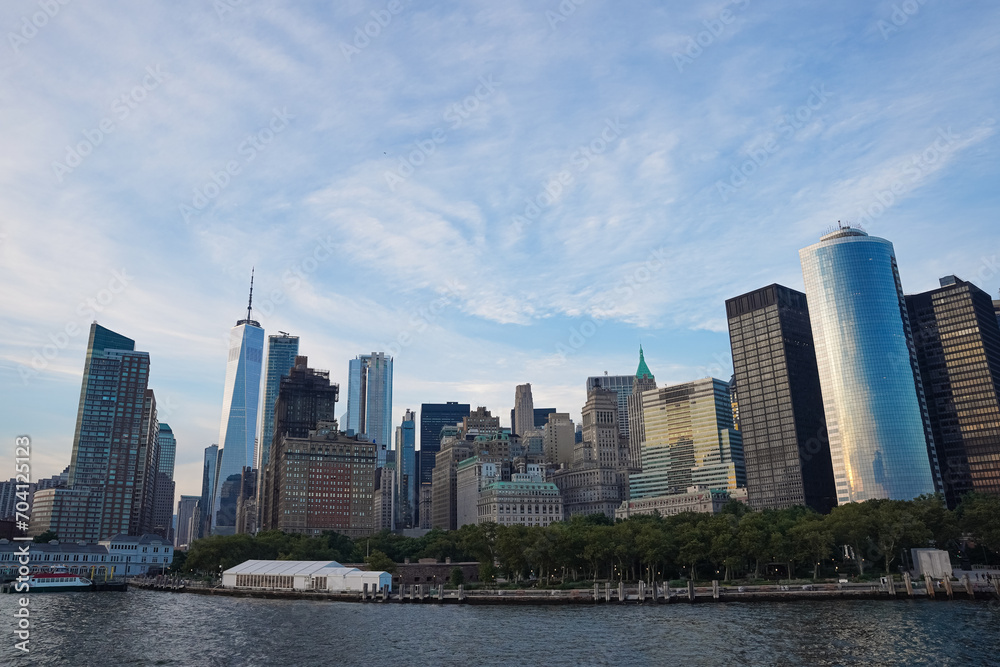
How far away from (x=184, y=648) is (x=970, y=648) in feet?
262

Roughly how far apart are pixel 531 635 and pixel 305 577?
84.9 metres

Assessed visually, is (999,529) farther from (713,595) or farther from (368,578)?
(368,578)

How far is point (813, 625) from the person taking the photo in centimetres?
9012

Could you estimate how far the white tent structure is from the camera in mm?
150500

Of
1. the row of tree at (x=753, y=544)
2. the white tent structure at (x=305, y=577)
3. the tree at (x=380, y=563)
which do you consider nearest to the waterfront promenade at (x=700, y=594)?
the white tent structure at (x=305, y=577)

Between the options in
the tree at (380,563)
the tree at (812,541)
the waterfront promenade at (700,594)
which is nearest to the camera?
the waterfront promenade at (700,594)

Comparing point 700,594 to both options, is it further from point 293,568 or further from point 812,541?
point 293,568

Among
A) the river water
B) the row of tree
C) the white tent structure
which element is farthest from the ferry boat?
the row of tree

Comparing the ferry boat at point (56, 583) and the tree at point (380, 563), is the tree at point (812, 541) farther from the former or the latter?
the ferry boat at point (56, 583)

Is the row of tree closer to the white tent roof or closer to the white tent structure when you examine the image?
the white tent structure

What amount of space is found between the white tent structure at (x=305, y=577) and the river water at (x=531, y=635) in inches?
947

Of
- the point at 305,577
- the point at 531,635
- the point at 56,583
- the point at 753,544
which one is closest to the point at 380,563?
the point at 305,577

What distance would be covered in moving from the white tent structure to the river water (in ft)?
78.9

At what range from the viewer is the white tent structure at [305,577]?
15050cm
